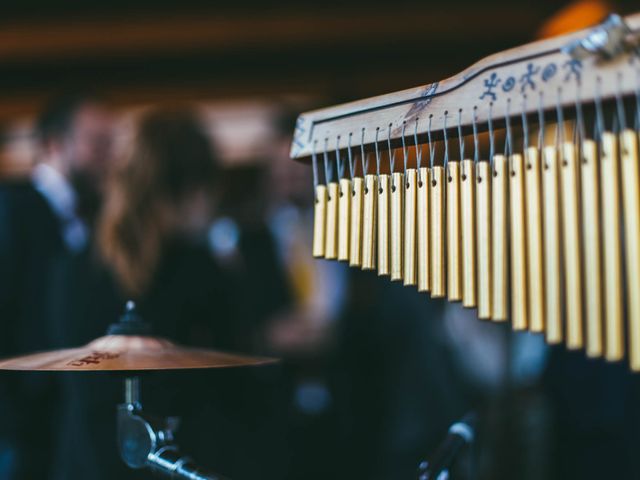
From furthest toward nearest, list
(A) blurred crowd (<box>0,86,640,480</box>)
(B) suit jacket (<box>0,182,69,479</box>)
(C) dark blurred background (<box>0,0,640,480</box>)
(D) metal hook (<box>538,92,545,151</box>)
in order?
(B) suit jacket (<box>0,182,69,479</box>), (C) dark blurred background (<box>0,0,640,480</box>), (A) blurred crowd (<box>0,86,640,480</box>), (D) metal hook (<box>538,92,545,151</box>)

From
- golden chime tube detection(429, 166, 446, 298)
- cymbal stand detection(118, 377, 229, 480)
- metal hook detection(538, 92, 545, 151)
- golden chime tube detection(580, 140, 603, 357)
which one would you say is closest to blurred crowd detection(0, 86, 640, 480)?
cymbal stand detection(118, 377, 229, 480)

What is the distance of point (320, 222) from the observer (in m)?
1.61

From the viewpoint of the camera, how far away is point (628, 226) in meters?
1.27

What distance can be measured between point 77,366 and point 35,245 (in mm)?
1585

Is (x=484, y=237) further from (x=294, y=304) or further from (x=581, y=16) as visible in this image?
(x=294, y=304)

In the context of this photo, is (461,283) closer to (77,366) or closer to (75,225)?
(77,366)

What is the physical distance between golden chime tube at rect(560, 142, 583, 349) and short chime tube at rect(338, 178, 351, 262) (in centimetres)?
40

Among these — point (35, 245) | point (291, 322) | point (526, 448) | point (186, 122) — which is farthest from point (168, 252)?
point (526, 448)

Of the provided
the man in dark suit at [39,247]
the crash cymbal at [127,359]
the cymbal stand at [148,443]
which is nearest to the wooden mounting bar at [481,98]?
the crash cymbal at [127,359]

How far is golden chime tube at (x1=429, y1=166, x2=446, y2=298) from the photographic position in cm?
145

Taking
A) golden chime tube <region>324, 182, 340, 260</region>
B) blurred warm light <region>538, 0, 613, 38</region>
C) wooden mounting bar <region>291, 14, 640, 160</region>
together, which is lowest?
golden chime tube <region>324, 182, 340, 260</region>

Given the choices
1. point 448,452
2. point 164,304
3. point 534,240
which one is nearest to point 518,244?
point 534,240

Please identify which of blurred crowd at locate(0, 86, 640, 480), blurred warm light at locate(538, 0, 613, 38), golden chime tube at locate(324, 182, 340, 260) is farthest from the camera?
blurred warm light at locate(538, 0, 613, 38)

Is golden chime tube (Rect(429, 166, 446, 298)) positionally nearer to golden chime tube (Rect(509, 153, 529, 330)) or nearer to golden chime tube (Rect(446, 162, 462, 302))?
golden chime tube (Rect(446, 162, 462, 302))
